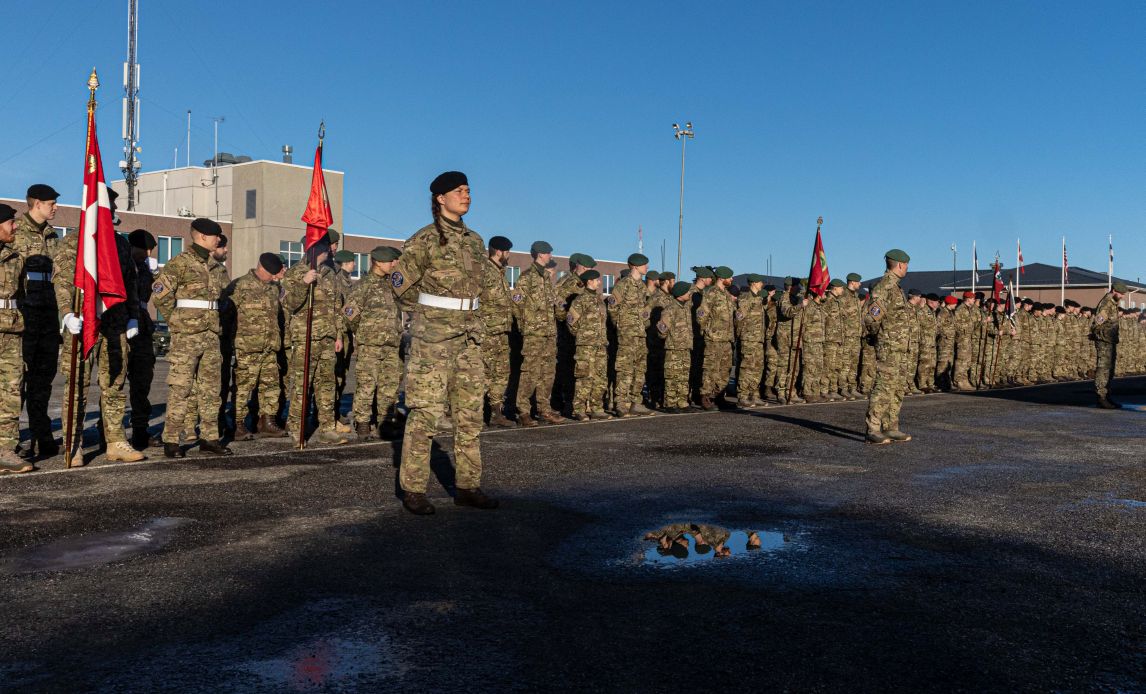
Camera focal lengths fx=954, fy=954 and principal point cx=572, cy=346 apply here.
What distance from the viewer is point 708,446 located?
33.8 ft

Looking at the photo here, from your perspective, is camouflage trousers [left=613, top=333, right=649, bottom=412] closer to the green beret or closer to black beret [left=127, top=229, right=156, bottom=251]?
the green beret

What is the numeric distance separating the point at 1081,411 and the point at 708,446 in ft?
28.4

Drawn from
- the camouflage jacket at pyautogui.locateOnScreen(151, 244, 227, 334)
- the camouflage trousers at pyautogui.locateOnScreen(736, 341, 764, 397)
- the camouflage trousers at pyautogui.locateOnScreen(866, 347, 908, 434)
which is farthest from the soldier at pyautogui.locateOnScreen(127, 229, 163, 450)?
the camouflage trousers at pyautogui.locateOnScreen(736, 341, 764, 397)

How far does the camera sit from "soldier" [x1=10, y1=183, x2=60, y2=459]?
27.4 feet

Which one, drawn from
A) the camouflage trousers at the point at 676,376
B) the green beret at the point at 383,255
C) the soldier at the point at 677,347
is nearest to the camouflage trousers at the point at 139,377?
the green beret at the point at 383,255

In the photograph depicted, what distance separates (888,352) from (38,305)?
8.74m

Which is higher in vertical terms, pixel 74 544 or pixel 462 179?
pixel 462 179

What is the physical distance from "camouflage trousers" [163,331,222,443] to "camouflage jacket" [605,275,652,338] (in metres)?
6.26

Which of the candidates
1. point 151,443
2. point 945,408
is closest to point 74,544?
point 151,443

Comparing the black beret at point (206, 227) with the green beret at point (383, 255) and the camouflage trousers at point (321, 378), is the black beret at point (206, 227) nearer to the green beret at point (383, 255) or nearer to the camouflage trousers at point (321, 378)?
the camouflage trousers at point (321, 378)

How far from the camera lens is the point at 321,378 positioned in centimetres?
1071

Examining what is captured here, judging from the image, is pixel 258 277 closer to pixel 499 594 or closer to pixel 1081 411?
pixel 499 594

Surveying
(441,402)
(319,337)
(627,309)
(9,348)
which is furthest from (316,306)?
(627,309)

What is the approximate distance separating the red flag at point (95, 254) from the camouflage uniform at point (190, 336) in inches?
24.9
